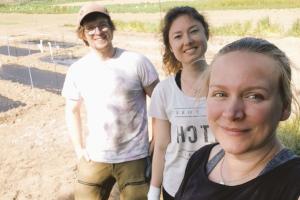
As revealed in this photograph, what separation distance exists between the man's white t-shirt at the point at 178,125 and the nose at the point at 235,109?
0.73 metres

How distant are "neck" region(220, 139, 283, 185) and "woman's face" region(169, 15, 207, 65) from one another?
0.85 metres

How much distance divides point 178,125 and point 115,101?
0.67 m

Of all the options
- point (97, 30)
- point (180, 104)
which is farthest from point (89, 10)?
point (180, 104)

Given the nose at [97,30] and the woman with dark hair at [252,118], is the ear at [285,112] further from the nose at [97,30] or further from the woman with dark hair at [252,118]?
the nose at [97,30]

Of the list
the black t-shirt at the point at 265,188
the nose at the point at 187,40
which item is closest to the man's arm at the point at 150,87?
the nose at the point at 187,40

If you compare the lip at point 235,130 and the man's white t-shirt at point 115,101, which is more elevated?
the lip at point 235,130

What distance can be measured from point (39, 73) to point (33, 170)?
4979 millimetres

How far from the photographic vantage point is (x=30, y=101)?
706 centimetres

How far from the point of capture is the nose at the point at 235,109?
908mm

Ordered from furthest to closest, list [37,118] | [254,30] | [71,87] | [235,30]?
[235,30], [254,30], [37,118], [71,87]

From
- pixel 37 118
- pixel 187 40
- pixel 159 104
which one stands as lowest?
pixel 37 118

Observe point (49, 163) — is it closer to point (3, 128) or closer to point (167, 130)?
point (3, 128)

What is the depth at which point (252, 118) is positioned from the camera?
0.90 meters

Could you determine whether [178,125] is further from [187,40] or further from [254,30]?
[254,30]
